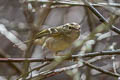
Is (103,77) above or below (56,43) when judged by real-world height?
below

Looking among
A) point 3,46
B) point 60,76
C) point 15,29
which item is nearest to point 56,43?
point 60,76

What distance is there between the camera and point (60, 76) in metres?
4.43

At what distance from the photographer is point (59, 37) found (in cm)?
324

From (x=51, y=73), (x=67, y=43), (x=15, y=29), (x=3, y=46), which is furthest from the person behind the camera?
(x=3, y=46)

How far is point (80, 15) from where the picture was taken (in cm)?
573

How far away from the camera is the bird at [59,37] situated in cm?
310

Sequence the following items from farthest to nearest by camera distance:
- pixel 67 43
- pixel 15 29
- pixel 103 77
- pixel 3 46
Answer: pixel 3 46 → pixel 15 29 → pixel 103 77 → pixel 67 43

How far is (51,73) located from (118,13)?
0.80m

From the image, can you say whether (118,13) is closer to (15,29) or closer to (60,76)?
(60,76)

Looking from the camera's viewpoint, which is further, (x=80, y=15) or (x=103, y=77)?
(x=80, y=15)

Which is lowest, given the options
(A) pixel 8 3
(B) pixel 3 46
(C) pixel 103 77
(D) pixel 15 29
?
(C) pixel 103 77

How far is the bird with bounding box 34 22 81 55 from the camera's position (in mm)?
3102

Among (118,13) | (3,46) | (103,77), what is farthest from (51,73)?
(3,46)

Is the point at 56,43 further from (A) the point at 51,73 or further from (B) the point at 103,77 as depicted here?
(B) the point at 103,77
